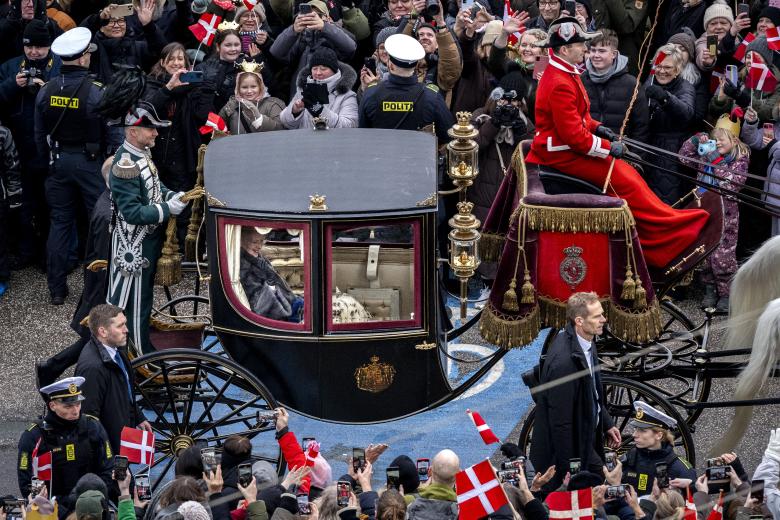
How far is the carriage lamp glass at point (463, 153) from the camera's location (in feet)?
32.6

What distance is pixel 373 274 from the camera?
10.2 metres

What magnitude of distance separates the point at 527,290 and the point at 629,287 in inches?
25.3

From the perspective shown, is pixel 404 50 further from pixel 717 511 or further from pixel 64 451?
pixel 717 511

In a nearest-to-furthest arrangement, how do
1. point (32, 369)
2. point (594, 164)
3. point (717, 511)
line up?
1. point (717, 511)
2. point (594, 164)
3. point (32, 369)

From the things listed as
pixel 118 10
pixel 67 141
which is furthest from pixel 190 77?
pixel 118 10

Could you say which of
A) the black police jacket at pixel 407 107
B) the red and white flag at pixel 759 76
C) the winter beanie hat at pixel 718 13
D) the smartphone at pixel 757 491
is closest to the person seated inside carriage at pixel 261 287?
the black police jacket at pixel 407 107

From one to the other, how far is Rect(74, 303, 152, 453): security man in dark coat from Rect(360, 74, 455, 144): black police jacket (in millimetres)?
3700

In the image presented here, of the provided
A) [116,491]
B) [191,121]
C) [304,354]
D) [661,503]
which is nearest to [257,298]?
[304,354]

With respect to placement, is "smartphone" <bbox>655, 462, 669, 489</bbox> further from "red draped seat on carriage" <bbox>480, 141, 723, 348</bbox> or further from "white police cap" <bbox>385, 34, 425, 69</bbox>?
"white police cap" <bbox>385, 34, 425, 69</bbox>

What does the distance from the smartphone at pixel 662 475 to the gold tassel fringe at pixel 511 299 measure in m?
1.44

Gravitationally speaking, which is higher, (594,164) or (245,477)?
(594,164)

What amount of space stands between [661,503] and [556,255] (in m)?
2.30

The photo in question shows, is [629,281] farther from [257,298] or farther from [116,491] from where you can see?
[116,491]

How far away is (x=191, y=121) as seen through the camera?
13688mm
